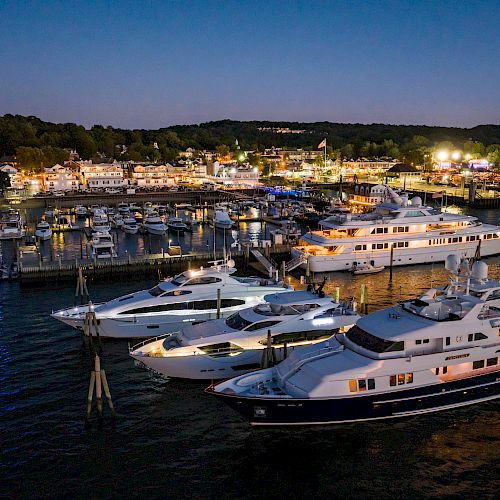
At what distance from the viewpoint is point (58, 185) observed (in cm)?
11631

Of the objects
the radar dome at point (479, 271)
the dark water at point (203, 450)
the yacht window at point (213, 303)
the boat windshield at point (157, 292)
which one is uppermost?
the radar dome at point (479, 271)

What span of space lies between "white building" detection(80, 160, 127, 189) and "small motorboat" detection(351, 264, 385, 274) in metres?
87.7

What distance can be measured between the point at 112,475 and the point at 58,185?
109m

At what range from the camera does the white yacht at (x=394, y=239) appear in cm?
4162

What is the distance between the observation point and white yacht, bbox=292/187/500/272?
41.6 metres

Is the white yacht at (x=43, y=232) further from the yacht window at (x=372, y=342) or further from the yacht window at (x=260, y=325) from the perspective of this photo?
the yacht window at (x=372, y=342)

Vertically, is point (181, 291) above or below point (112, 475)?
above

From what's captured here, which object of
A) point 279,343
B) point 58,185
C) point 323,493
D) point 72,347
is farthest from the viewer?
point 58,185

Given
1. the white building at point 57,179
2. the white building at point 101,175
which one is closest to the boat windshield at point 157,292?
the white building at point 57,179

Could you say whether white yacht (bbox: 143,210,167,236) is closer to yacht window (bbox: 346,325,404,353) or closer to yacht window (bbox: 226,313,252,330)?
yacht window (bbox: 226,313,252,330)

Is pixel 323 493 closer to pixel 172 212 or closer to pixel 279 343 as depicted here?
pixel 279 343

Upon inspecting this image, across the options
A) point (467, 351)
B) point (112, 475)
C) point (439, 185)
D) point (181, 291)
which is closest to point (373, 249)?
point (181, 291)

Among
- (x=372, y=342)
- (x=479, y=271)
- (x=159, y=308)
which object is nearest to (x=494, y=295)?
(x=479, y=271)

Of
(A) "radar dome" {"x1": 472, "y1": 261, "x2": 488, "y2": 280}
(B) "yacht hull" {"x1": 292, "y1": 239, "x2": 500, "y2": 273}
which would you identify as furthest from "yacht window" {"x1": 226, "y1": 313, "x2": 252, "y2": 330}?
(B) "yacht hull" {"x1": 292, "y1": 239, "x2": 500, "y2": 273}
